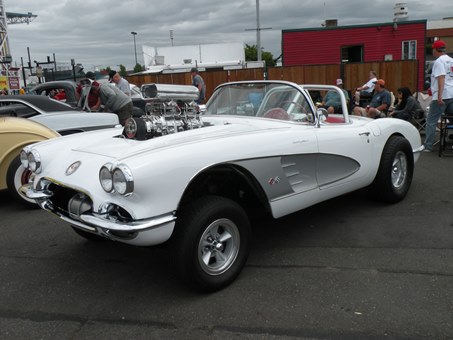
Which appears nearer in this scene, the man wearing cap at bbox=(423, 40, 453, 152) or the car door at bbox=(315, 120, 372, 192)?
the car door at bbox=(315, 120, 372, 192)

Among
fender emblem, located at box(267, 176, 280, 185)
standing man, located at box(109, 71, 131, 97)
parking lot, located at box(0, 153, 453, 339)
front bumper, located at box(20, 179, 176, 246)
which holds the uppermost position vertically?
standing man, located at box(109, 71, 131, 97)

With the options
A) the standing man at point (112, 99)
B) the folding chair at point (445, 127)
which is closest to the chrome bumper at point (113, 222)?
the standing man at point (112, 99)

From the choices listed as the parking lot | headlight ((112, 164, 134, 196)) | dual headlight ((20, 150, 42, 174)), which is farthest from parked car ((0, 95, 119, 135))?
headlight ((112, 164, 134, 196))

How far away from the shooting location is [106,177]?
2.77m

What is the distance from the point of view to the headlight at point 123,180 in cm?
261

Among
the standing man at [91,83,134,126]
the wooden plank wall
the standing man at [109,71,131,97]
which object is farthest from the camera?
the wooden plank wall

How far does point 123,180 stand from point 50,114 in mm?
5168

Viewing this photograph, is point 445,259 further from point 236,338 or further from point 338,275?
point 236,338

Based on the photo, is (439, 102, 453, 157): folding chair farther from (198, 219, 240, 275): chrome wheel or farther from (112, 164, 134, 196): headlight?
(112, 164, 134, 196): headlight

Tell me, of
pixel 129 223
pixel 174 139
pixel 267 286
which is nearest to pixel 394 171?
pixel 267 286

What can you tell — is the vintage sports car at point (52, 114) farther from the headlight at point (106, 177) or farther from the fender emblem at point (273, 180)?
the fender emblem at point (273, 180)

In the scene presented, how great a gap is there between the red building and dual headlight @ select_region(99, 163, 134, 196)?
21.3 m

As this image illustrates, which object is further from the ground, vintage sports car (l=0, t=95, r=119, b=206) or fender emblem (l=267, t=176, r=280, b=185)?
vintage sports car (l=0, t=95, r=119, b=206)

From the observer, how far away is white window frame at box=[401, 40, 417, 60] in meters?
22.0
